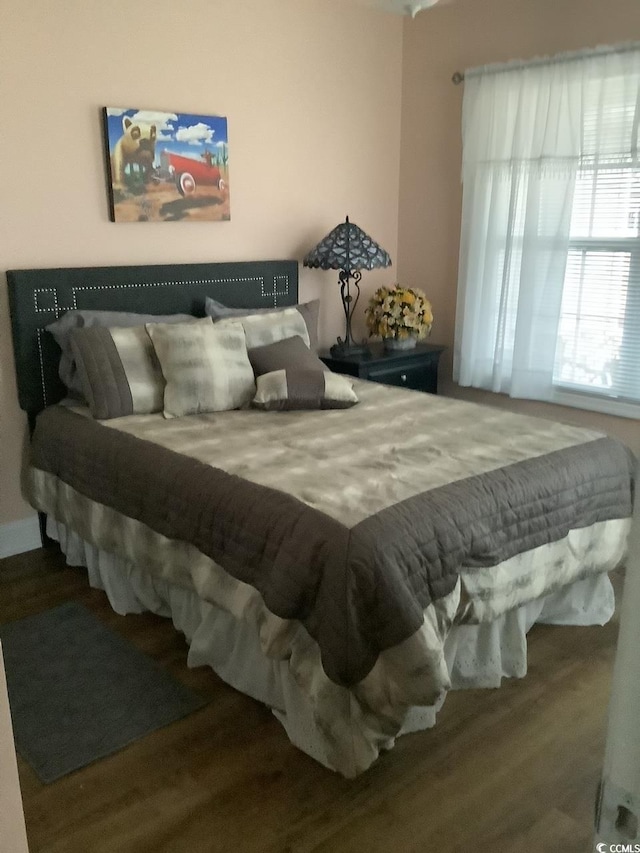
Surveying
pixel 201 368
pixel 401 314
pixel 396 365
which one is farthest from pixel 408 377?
pixel 201 368

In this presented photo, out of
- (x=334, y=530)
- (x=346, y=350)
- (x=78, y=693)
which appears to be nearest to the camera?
(x=334, y=530)

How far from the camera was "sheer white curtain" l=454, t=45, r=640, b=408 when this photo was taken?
10.9ft

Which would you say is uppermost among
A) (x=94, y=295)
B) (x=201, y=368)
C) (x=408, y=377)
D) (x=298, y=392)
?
(x=94, y=295)

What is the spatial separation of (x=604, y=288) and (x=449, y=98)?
4.74 ft

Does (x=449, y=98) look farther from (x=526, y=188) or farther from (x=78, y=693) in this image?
(x=78, y=693)

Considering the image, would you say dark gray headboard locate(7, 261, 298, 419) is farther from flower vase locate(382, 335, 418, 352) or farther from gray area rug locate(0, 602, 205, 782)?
gray area rug locate(0, 602, 205, 782)

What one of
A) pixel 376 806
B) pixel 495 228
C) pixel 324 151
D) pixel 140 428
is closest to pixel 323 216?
pixel 324 151

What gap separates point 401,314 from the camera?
4.02 metres

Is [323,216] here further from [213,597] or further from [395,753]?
[395,753]

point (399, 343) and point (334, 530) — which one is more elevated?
point (399, 343)

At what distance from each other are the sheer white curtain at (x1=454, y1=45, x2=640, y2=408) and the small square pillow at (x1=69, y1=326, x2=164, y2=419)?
1830mm

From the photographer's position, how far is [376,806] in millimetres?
1850

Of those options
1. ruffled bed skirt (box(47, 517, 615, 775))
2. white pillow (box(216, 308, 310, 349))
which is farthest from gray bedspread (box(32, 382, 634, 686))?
white pillow (box(216, 308, 310, 349))

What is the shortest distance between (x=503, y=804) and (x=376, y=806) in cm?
32
